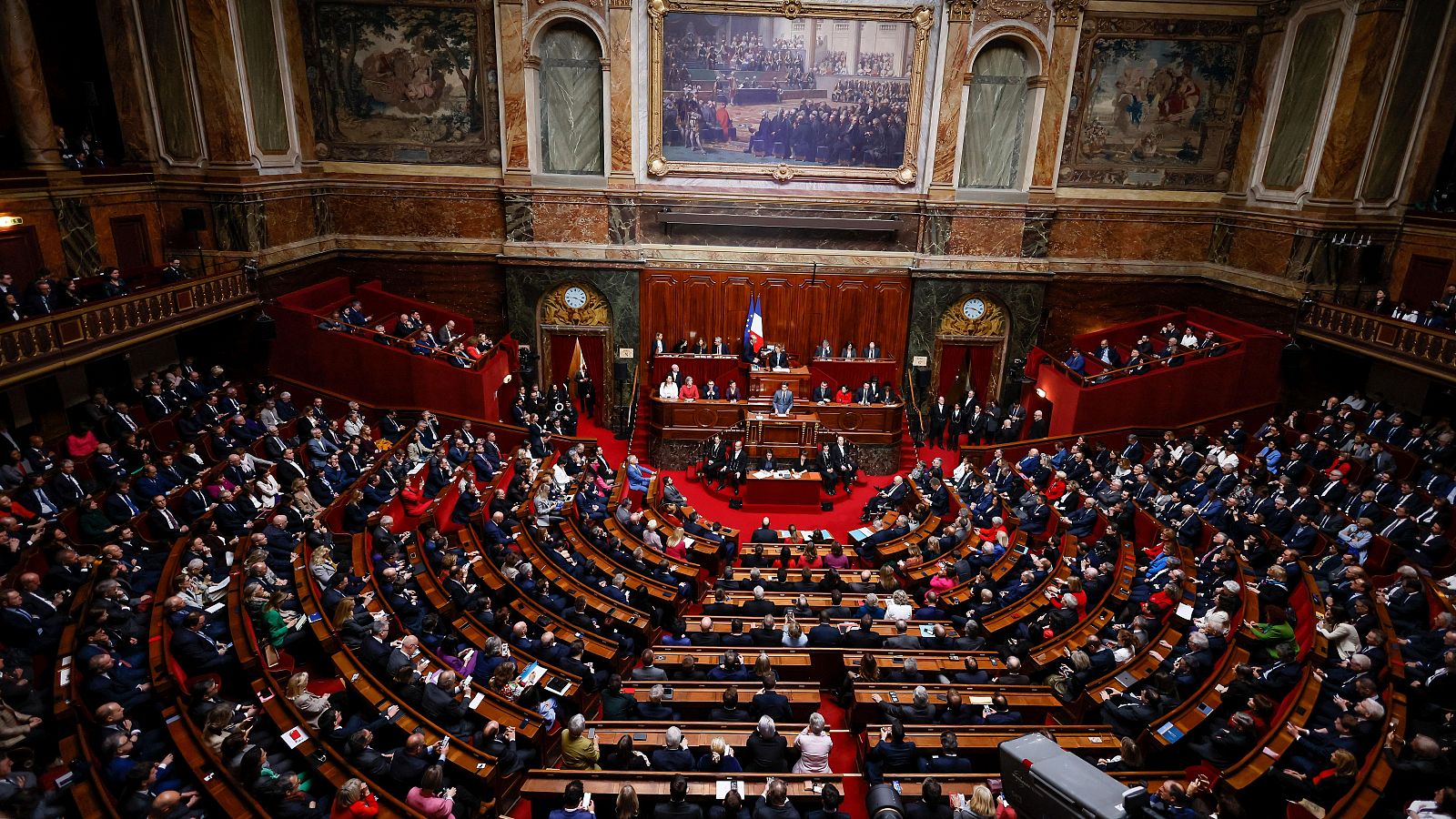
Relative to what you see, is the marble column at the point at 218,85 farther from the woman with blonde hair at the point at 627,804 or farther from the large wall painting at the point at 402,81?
the woman with blonde hair at the point at 627,804

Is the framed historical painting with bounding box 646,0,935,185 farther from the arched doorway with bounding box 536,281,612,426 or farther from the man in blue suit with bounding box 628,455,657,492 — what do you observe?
the man in blue suit with bounding box 628,455,657,492

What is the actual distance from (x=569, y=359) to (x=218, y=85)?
9008mm

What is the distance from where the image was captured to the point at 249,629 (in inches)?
322

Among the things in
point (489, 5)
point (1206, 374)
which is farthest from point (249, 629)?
point (1206, 374)

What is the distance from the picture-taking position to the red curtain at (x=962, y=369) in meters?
19.9

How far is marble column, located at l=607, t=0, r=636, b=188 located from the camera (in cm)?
1772

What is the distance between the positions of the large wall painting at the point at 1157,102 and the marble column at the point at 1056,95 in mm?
238

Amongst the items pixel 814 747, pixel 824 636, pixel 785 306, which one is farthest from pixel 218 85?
pixel 814 747

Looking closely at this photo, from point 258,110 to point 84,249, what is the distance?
14.4 ft

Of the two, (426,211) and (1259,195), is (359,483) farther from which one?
(1259,195)

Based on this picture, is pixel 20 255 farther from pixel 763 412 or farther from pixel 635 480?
pixel 763 412

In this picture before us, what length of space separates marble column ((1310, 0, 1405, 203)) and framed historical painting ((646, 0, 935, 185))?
27.0 ft

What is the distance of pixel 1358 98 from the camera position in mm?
15141

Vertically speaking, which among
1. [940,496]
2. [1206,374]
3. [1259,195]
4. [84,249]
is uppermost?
[1259,195]
